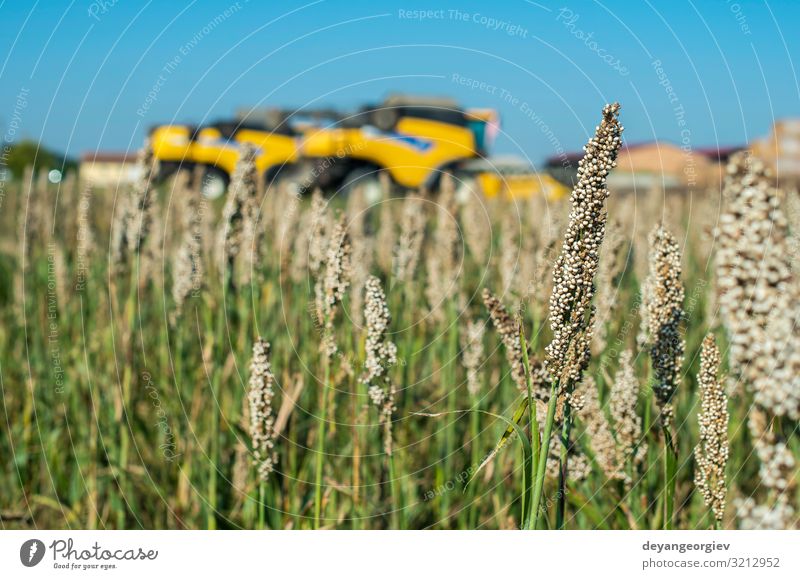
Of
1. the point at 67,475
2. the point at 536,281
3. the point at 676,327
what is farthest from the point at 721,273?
the point at 67,475

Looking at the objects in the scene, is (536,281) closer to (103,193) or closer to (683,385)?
(683,385)

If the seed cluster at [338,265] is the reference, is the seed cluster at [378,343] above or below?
below

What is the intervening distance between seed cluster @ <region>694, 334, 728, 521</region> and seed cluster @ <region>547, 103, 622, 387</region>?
0.26m

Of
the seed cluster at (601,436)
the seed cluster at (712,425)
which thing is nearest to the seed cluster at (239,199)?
the seed cluster at (601,436)

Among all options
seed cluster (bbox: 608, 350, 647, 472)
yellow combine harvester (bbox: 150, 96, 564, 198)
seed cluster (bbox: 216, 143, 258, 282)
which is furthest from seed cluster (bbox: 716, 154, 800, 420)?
seed cluster (bbox: 216, 143, 258, 282)

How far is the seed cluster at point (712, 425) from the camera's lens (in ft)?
4.40

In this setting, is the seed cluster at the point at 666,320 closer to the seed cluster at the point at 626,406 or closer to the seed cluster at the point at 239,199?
the seed cluster at the point at 626,406

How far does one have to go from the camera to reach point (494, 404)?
2842 mm

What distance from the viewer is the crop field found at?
4.59ft

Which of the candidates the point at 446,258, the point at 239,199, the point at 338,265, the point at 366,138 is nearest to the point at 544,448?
the point at 338,265

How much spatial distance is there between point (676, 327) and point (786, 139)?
212 centimetres

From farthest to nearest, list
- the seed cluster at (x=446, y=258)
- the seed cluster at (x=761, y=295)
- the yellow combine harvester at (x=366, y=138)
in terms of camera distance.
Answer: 1. the seed cluster at (x=446, y=258)
2. the yellow combine harvester at (x=366, y=138)
3. the seed cluster at (x=761, y=295)

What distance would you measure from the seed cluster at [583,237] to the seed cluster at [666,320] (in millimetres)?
275

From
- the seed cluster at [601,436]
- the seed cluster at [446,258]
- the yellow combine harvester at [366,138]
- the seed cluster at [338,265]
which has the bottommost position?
the seed cluster at [601,436]
